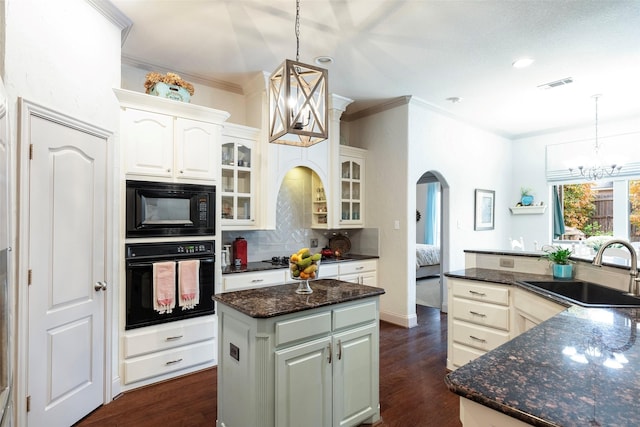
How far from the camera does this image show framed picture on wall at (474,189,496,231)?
5.53 m

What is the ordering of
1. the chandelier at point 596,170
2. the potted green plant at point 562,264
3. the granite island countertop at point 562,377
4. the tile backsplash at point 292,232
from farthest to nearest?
1. the chandelier at point 596,170
2. the tile backsplash at point 292,232
3. the potted green plant at point 562,264
4. the granite island countertop at point 562,377

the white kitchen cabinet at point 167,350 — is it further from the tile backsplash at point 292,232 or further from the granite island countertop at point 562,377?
the granite island countertop at point 562,377

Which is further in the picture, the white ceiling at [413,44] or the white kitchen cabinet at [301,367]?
the white ceiling at [413,44]

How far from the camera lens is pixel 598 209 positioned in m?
5.71

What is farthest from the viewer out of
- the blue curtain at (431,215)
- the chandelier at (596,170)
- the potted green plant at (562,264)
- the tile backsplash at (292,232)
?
the blue curtain at (431,215)

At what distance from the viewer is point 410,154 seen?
4.37 m

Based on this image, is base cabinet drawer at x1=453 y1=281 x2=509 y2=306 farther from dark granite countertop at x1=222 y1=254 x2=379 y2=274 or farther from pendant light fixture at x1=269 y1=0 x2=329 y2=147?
pendant light fixture at x1=269 y1=0 x2=329 y2=147

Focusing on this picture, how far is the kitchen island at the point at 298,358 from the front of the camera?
5.93 feet

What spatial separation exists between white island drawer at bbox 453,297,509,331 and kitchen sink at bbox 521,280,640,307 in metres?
0.32

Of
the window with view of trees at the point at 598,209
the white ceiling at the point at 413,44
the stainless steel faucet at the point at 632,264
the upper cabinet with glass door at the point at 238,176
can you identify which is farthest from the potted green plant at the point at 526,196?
the upper cabinet with glass door at the point at 238,176

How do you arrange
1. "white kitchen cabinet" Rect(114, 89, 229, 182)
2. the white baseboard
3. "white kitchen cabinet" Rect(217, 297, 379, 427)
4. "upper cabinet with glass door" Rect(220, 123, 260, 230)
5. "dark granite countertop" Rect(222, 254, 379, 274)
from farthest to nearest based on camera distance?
1. the white baseboard
2. "upper cabinet with glass door" Rect(220, 123, 260, 230)
3. "dark granite countertop" Rect(222, 254, 379, 274)
4. "white kitchen cabinet" Rect(114, 89, 229, 182)
5. "white kitchen cabinet" Rect(217, 297, 379, 427)

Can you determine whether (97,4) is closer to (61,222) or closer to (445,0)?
(61,222)

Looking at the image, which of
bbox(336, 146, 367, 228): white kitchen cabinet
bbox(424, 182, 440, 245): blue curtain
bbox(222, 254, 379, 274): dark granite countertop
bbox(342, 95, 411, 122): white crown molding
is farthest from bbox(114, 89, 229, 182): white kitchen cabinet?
bbox(424, 182, 440, 245): blue curtain

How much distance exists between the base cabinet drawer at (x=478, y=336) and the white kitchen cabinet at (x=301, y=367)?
1077mm
